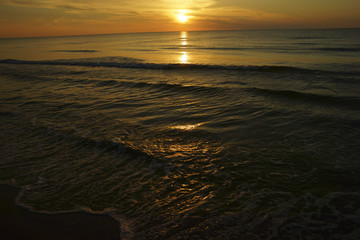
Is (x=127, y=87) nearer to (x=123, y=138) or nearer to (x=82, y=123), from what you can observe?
(x=82, y=123)

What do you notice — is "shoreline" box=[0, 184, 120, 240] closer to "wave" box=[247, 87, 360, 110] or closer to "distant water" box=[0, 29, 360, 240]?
"distant water" box=[0, 29, 360, 240]

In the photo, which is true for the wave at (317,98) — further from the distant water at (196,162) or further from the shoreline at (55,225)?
the shoreline at (55,225)

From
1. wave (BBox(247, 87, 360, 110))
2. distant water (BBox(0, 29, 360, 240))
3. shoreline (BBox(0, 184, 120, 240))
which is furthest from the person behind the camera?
wave (BBox(247, 87, 360, 110))

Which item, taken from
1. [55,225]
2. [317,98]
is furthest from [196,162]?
[317,98]

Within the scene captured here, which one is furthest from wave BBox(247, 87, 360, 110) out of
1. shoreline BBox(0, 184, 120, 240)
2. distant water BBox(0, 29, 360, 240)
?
shoreline BBox(0, 184, 120, 240)

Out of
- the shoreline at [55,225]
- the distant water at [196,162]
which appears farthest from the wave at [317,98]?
the shoreline at [55,225]

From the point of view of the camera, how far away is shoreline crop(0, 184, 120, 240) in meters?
3.31

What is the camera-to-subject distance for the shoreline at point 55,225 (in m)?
3.31

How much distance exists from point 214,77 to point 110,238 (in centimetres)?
1502

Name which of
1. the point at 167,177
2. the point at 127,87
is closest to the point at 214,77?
the point at 127,87

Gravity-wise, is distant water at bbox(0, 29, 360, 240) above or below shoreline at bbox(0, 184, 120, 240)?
above

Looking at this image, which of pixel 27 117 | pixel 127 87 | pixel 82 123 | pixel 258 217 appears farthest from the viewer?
pixel 127 87

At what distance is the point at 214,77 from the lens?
674 inches

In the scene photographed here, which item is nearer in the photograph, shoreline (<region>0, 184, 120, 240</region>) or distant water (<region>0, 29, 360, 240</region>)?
shoreline (<region>0, 184, 120, 240</region>)
